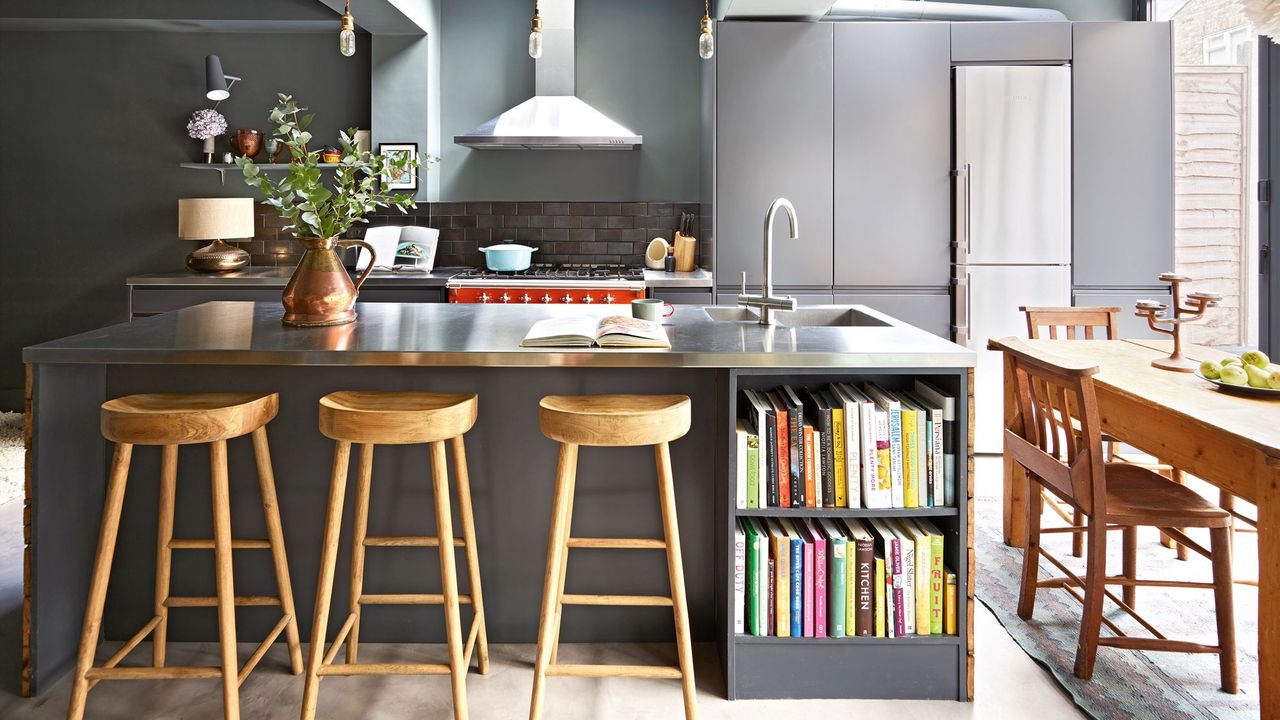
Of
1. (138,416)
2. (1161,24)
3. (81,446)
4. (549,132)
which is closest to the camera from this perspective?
(138,416)

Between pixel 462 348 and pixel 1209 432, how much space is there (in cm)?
191

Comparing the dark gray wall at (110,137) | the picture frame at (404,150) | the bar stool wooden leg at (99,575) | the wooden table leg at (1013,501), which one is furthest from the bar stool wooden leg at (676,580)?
the dark gray wall at (110,137)

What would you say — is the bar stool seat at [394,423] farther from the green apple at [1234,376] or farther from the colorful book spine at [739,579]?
the green apple at [1234,376]

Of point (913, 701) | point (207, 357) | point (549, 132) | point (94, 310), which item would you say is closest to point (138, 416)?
point (207, 357)

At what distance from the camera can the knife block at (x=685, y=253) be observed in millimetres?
5434

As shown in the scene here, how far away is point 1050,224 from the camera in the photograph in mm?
4867

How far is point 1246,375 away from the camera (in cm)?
258

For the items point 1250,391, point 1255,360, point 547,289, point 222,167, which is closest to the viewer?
point 1250,391

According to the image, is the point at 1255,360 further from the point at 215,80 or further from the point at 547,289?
the point at 215,80

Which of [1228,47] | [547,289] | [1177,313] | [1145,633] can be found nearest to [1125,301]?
[1228,47]

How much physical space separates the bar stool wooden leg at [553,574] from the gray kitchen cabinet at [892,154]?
313cm

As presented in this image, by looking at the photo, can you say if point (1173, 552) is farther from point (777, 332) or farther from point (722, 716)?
point (722, 716)

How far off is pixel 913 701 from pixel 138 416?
2.09 m

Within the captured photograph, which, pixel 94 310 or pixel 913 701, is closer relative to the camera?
pixel 913 701
